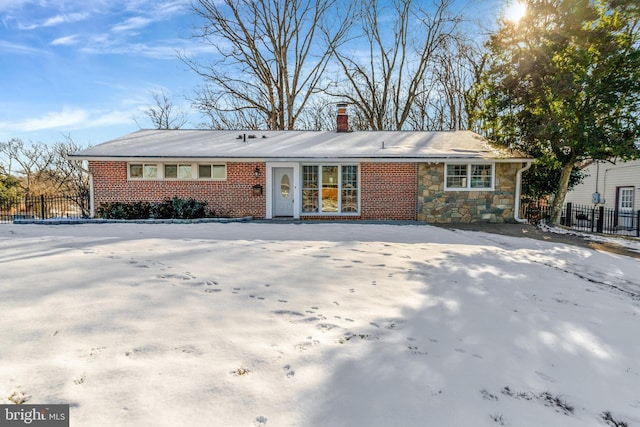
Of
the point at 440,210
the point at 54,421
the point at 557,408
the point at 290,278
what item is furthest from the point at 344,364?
the point at 440,210

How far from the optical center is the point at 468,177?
11.8m

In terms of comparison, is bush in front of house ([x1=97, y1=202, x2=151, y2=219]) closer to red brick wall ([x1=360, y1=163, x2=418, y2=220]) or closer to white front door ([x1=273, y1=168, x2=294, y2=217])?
white front door ([x1=273, y1=168, x2=294, y2=217])

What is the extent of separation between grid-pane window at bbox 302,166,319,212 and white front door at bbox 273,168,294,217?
Result: 47cm

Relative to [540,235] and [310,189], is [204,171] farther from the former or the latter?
[540,235]

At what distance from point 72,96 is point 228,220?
14877 millimetres

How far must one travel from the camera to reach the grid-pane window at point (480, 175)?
1182cm

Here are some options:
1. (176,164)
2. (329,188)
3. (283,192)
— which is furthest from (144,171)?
(329,188)

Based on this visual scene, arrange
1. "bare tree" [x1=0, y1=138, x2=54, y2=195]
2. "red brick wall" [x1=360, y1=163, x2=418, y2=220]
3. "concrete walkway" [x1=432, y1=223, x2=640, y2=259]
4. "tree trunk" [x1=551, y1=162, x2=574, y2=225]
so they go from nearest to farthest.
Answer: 1. "concrete walkway" [x1=432, y1=223, x2=640, y2=259]
2. "tree trunk" [x1=551, y1=162, x2=574, y2=225]
3. "red brick wall" [x1=360, y1=163, x2=418, y2=220]
4. "bare tree" [x1=0, y1=138, x2=54, y2=195]

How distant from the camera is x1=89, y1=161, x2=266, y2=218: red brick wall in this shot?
11789 mm

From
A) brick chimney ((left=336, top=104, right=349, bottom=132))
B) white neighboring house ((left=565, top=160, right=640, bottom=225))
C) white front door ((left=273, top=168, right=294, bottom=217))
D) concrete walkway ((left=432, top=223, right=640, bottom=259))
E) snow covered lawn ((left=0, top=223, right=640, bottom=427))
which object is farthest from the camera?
white neighboring house ((left=565, top=160, right=640, bottom=225))

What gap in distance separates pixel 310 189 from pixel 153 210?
5.58 m

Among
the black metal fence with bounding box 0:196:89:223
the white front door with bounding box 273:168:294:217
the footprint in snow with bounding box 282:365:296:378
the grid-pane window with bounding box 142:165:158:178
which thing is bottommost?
the footprint in snow with bounding box 282:365:296:378

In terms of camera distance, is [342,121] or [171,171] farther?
[342,121]

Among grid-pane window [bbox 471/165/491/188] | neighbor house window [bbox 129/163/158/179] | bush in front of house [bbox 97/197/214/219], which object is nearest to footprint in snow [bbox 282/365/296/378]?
bush in front of house [bbox 97/197/214/219]
